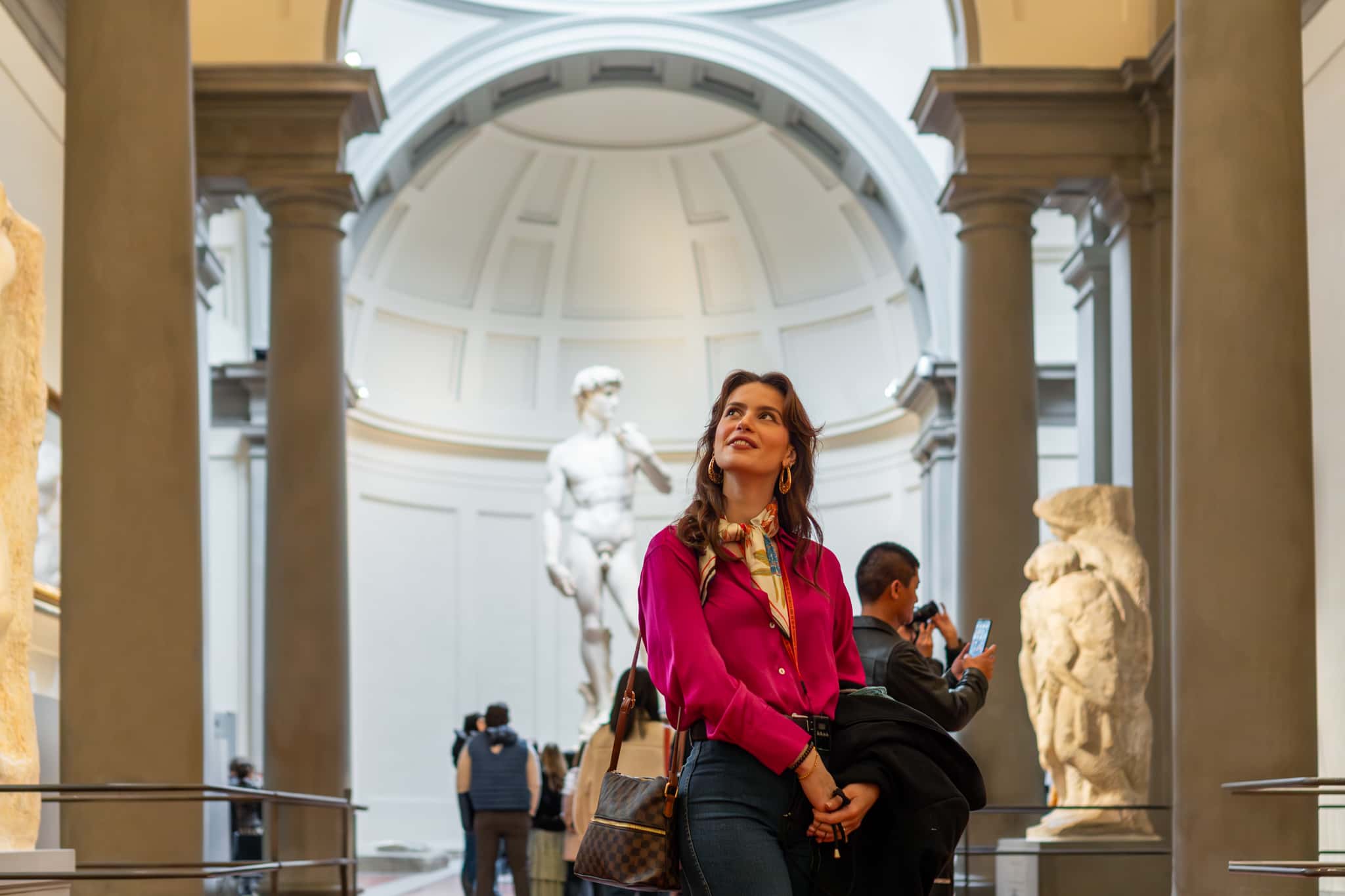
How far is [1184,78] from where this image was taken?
723cm

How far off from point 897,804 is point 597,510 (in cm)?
1208

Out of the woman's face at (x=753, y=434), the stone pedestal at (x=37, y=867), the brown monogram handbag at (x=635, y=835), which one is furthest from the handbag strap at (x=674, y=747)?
the stone pedestal at (x=37, y=867)

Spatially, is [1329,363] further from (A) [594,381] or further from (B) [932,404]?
(B) [932,404]

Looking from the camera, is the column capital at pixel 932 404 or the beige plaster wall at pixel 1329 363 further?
the column capital at pixel 932 404

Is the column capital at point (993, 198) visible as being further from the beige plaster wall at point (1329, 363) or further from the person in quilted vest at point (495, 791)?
the person in quilted vest at point (495, 791)

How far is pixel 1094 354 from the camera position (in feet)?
43.1

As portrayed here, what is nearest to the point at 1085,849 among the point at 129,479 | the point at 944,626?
the point at 944,626

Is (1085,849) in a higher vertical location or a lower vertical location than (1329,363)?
lower

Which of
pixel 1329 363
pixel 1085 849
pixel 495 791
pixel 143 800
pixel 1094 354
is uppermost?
pixel 1094 354

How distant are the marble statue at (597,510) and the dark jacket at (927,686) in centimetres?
1019

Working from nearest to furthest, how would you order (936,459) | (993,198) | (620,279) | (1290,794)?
(1290,794), (993,198), (936,459), (620,279)

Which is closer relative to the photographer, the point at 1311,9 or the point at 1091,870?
the point at 1091,870

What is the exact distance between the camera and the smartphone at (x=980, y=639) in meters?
5.07

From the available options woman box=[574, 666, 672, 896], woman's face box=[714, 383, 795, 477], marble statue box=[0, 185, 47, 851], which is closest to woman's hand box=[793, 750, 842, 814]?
woman's face box=[714, 383, 795, 477]
